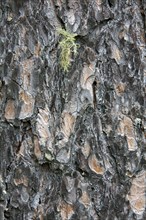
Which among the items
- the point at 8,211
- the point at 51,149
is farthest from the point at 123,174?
the point at 8,211

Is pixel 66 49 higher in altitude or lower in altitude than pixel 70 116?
higher

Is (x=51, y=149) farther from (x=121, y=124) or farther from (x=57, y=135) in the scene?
(x=121, y=124)

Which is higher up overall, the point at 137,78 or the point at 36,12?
the point at 36,12
